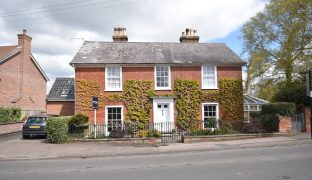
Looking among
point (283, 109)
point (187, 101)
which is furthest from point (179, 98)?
point (283, 109)

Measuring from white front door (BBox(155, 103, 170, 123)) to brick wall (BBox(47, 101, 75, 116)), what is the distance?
13.6 meters

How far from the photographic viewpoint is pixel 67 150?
53.2ft

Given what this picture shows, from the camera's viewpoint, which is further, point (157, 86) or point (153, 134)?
point (157, 86)

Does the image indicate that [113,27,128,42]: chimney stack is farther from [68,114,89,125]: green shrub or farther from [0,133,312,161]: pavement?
[0,133,312,161]: pavement

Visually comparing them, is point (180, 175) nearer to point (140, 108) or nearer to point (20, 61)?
point (140, 108)

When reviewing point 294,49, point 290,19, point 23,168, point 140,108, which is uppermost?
point 290,19

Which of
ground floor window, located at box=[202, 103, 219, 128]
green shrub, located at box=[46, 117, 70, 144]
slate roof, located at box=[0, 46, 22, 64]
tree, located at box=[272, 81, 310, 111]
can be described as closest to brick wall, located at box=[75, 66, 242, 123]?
ground floor window, located at box=[202, 103, 219, 128]

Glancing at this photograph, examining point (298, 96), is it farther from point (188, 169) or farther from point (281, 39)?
point (188, 169)

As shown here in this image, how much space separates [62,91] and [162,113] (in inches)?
620

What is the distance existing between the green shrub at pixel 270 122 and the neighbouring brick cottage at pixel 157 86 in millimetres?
4637

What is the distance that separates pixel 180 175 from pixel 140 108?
15240 mm

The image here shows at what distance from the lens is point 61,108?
34.3m

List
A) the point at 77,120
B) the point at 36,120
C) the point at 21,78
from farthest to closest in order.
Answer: the point at 21,78 < the point at 36,120 < the point at 77,120

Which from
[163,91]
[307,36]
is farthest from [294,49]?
[163,91]
